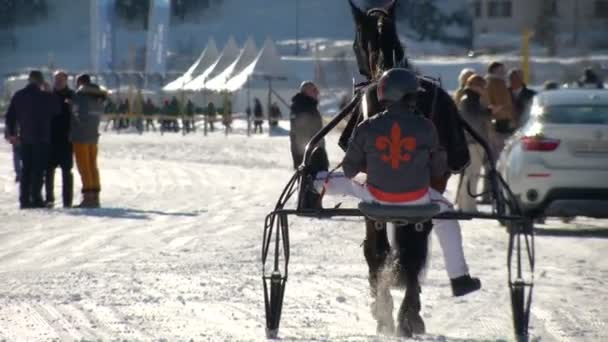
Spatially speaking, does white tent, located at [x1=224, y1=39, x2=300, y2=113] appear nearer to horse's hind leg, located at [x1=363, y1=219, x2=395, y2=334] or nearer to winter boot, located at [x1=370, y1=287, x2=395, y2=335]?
horse's hind leg, located at [x1=363, y1=219, x2=395, y2=334]

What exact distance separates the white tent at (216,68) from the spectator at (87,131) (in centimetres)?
4857

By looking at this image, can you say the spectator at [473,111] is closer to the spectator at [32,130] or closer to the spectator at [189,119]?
the spectator at [32,130]

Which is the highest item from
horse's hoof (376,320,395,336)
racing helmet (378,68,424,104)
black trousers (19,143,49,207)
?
racing helmet (378,68,424,104)

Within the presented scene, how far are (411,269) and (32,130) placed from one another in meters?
11.1

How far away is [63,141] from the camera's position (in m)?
18.9

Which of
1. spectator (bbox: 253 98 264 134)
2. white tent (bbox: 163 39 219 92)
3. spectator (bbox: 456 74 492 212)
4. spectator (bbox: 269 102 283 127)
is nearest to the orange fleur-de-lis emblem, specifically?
spectator (bbox: 456 74 492 212)

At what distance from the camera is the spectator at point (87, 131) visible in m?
18.2

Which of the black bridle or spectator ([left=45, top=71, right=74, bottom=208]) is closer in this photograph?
the black bridle

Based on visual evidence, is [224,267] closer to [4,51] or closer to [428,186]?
[428,186]

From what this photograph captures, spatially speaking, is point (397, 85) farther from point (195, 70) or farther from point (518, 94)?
point (195, 70)

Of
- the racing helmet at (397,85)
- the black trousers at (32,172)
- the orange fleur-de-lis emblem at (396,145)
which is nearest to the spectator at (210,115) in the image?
the black trousers at (32,172)

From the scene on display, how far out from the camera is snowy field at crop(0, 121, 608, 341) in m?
8.22

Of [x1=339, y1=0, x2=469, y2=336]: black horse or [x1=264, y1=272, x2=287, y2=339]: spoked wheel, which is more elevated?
[x1=339, y1=0, x2=469, y2=336]: black horse

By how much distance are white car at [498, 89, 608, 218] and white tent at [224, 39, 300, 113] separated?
47.4m
